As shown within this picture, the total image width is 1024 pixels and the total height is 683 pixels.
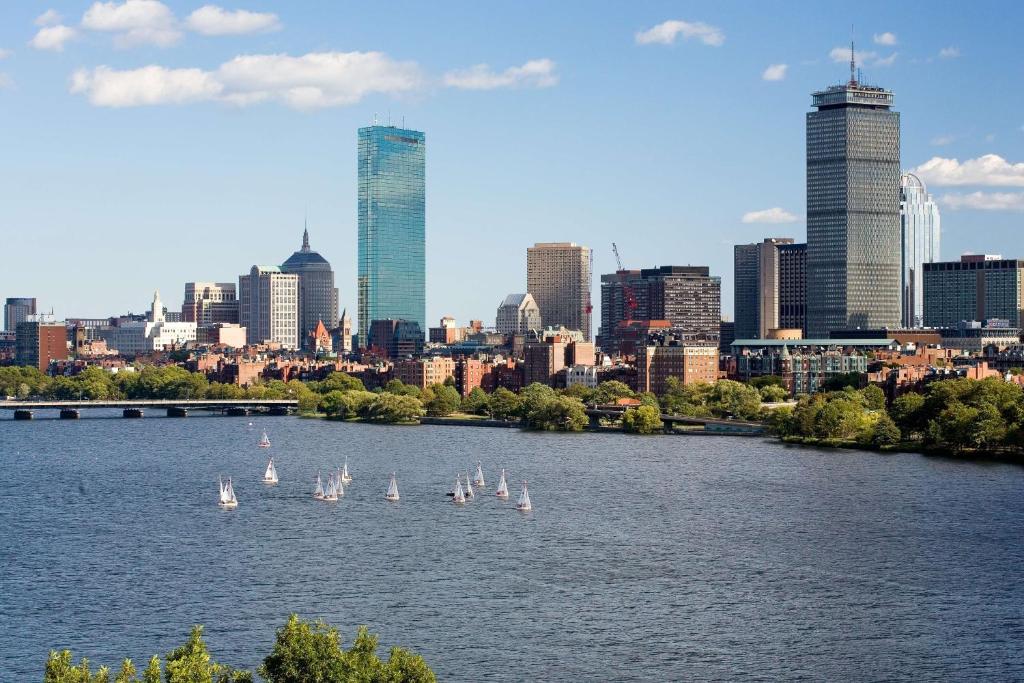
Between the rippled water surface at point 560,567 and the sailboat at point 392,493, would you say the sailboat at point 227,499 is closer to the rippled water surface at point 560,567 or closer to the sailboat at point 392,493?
the rippled water surface at point 560,567

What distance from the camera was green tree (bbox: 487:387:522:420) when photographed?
190 meters

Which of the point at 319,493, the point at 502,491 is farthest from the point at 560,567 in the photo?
the point at 319,493

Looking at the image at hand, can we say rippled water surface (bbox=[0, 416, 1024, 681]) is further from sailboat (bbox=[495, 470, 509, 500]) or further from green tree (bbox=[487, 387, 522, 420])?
green tree (bbox=[487, 387, 522, 420])

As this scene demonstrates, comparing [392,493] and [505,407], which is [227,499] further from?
[505,407]

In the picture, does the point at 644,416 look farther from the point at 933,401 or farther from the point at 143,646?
the point at 143,646

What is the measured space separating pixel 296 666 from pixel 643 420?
126 metres

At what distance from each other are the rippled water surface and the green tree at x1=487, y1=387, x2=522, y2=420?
196 ft

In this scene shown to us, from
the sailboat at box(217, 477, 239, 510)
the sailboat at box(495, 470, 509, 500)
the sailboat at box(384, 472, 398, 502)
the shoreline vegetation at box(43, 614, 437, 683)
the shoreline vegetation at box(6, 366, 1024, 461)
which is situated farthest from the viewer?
the shoreline vegetation at box(6, 366, 1024, 461)

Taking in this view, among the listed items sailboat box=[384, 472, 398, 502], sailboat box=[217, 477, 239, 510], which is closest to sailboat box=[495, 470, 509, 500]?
sailboat box=[384, 472, 398, 502]

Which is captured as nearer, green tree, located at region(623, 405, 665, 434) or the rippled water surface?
the rippled water surface

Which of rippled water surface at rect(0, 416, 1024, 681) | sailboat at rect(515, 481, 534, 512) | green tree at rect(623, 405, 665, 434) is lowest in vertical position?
rippled water surface at rect(0, 416, 1024, 681)

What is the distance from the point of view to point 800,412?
157750mm

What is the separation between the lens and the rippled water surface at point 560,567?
62219 millimetres

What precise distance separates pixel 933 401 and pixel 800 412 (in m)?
15.7
